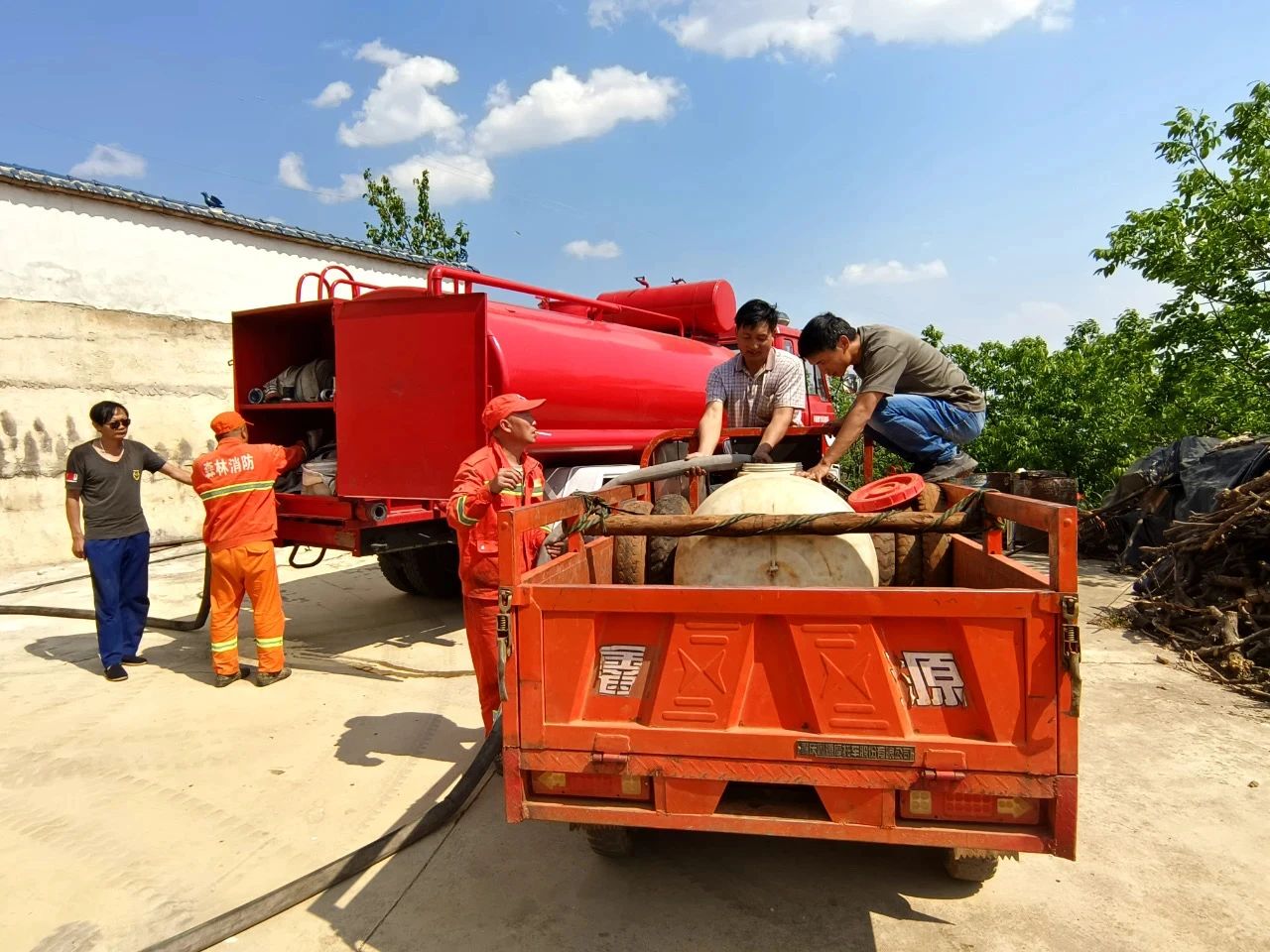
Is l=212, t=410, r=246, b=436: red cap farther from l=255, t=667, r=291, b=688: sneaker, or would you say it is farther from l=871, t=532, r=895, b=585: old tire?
l=871, t=532, r=895, b=585: old tire

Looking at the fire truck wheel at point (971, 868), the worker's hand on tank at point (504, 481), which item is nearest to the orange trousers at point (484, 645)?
the worker's hand on tank at point (504, 481)

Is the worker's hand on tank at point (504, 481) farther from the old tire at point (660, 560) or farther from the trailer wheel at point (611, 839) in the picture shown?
the trailer wheel at point (611, 839)

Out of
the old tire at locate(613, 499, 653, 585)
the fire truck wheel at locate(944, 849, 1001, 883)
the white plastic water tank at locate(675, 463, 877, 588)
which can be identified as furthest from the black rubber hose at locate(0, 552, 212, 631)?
the fire truck wheel at locate(944, 849, 1001, 883)

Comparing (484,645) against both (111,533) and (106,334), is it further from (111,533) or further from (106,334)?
(106,334)

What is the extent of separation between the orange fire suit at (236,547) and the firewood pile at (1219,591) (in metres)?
6.08

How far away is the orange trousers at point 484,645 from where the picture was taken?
367cm

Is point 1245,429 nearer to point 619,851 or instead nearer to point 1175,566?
point 1175,566

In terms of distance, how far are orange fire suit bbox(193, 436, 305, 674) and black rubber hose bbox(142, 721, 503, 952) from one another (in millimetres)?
2365

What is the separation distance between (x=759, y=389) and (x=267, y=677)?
3655 mm

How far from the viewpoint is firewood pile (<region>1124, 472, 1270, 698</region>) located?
5.19m

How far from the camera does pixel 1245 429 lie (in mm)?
9227

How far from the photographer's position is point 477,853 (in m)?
3.12

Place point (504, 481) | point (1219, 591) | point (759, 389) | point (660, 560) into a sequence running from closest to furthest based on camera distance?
point (660, 560)
point (504, 481)
point (759, 389)
point (1219, 591)

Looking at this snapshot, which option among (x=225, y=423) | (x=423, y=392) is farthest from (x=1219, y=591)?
(x=225, y=423)
